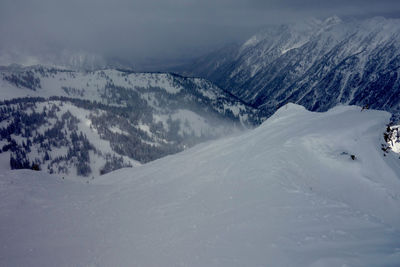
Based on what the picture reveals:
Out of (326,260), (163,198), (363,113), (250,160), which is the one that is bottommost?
(326,260)

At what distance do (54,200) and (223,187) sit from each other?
1982cm

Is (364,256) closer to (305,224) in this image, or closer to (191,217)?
(305,224)

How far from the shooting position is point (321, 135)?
3048cm

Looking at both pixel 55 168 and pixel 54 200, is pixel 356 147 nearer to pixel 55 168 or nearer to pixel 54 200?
pixel 54 200

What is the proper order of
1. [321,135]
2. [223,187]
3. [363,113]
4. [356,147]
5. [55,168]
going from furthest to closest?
[55,168], [363,113], [321,135], [356,147], [223,187]

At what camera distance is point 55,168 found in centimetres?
19425

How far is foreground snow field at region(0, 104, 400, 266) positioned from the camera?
14.8 m

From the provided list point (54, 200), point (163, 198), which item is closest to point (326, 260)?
point (163, 198)

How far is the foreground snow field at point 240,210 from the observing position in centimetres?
1479

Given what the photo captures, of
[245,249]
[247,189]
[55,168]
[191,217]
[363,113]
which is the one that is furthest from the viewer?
[55,168]

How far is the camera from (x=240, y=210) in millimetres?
19797

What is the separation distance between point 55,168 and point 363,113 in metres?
202

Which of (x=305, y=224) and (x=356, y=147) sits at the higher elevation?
(x=356, y=147)

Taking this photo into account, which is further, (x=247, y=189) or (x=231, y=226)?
(x=247, y=189)
